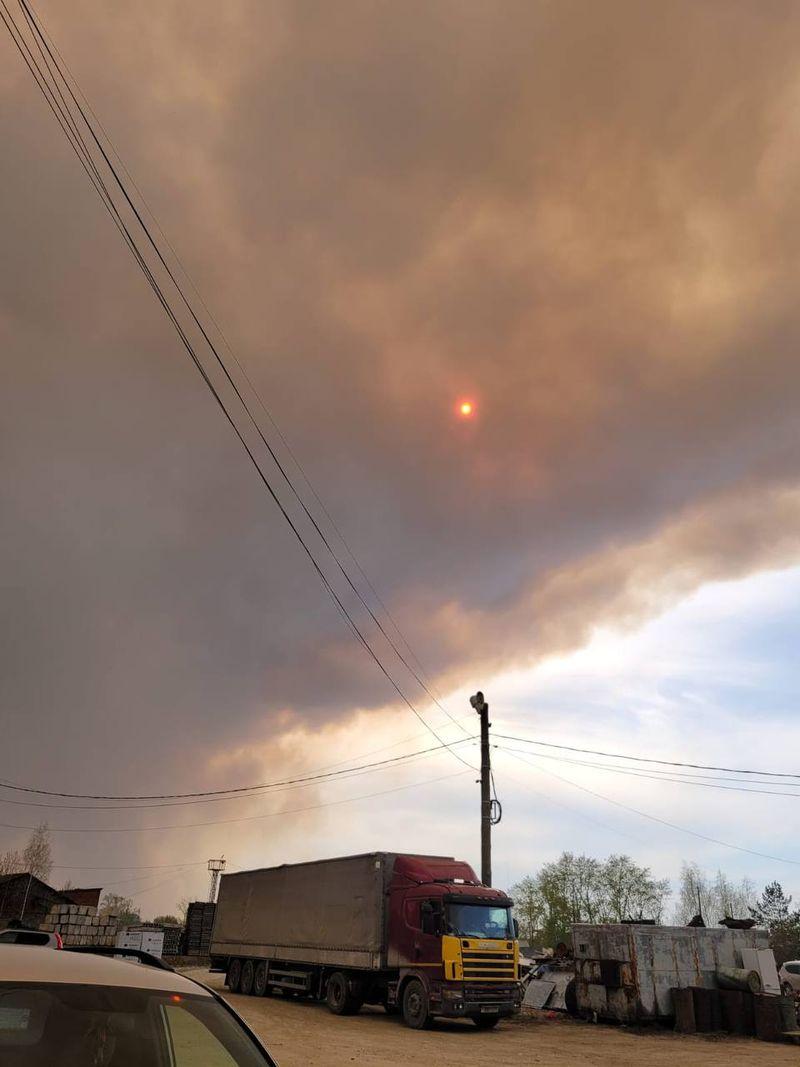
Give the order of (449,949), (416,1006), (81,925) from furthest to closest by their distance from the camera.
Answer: (81,925)
(416,1006)
(449,949)

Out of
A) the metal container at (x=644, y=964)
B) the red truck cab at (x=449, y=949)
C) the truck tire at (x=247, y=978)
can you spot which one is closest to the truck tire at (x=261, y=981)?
the truck tire at (x=247, y=978)

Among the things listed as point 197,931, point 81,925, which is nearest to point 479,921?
point 81,925

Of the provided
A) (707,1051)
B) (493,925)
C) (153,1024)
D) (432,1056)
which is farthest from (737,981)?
(153,1024)

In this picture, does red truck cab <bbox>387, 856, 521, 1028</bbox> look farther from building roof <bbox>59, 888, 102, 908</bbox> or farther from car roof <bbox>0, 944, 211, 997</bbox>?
building roof <bbox>59, 888, 102, 908</bbox>

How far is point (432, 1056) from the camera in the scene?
14141 millimetres

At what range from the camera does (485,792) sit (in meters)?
27.0

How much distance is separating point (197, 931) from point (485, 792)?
3168cm

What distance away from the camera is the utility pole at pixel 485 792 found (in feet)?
83.2

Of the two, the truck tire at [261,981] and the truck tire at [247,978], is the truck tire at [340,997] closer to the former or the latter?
the truck tire at [261,981]

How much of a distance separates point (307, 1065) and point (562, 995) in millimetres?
15330

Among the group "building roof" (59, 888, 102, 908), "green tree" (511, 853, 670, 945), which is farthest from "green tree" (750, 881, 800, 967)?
"building roof" (59, 888, 102, 908)

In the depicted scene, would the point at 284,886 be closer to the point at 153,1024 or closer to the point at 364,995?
the point at 364,995

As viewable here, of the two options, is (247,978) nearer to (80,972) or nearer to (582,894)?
(80,972)

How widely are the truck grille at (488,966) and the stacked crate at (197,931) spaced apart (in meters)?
34.7
